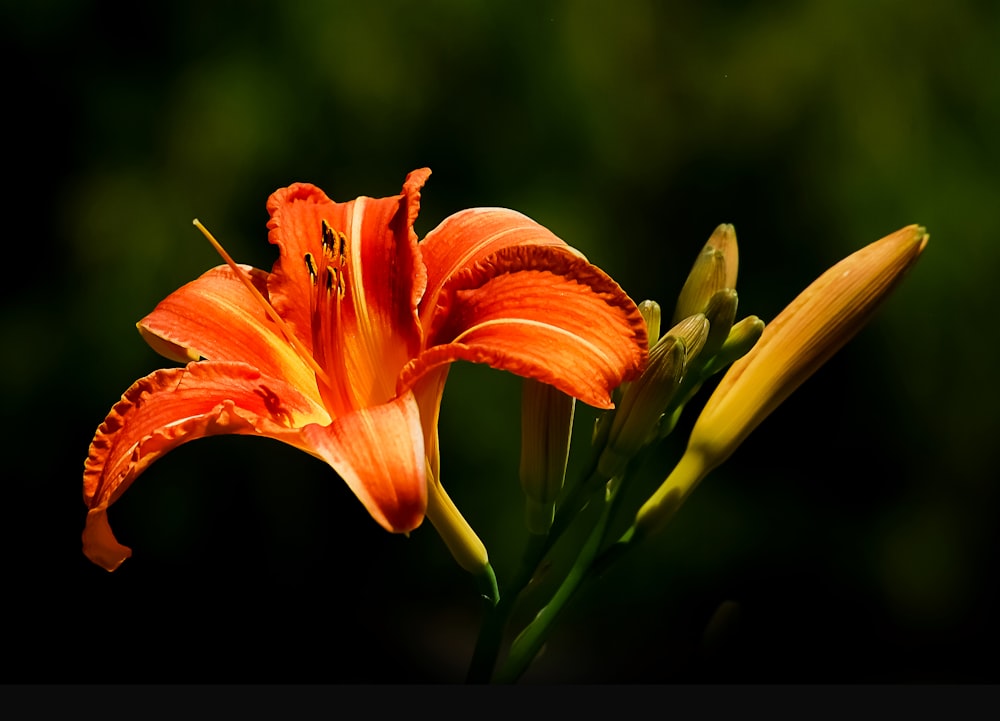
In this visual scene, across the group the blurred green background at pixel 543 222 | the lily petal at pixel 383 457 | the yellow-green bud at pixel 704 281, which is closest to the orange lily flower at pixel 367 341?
the lily petal at pixel 383 457

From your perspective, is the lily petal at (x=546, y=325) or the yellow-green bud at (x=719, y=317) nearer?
the lily petal at (x=546, y=325)

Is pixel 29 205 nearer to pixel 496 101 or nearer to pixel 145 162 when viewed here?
pixel 145 162

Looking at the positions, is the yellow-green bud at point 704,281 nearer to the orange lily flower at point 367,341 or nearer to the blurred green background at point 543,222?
the orange lily flower at point 367,341

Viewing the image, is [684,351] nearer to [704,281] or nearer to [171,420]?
[704,281]

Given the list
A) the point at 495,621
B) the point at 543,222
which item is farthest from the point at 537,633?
the point at 543,222

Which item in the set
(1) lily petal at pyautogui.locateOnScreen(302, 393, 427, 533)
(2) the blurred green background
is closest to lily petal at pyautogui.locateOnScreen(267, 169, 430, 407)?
(1) lily petal at pyautogui.locateOnScreen(302, 393, 427, 533)

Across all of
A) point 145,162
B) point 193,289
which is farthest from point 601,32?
point 193,289

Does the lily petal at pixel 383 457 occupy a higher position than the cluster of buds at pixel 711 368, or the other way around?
the lily petal at pixel 383 457
